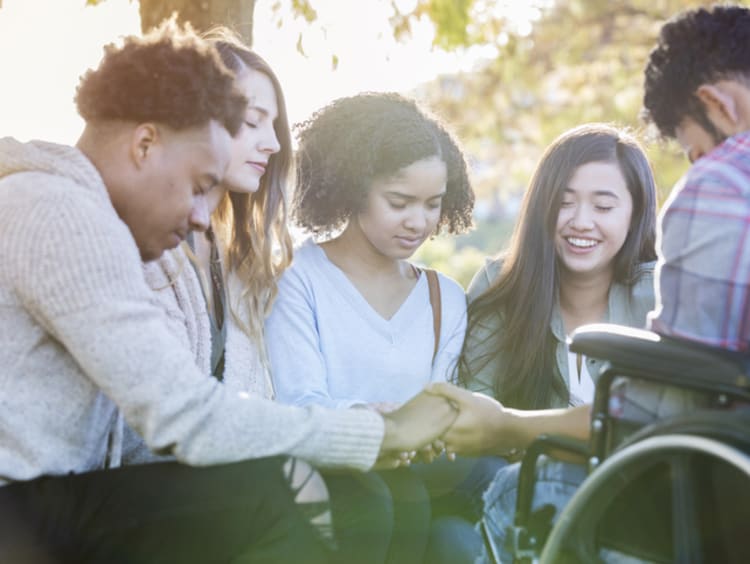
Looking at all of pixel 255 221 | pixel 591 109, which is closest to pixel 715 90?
pixel 255 221

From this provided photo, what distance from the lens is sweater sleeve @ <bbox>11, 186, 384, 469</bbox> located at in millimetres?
2176

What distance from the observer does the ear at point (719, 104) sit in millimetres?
2359

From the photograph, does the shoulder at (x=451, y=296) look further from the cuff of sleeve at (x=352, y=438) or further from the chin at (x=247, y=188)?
the cuff of sleeve at (x=352, y=438)

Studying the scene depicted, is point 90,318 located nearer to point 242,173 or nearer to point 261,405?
point 261,405

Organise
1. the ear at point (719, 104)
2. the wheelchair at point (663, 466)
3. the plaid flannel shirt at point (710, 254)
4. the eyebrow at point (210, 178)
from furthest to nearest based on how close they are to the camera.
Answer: the eyebrow at point (210, 178) < the ear at point (719, 104) < the plaid flannel shirt at point (710, 254) < the wheelchair at point (663, 466)

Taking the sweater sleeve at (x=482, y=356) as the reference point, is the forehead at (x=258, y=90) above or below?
above

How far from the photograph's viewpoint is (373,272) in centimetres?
359

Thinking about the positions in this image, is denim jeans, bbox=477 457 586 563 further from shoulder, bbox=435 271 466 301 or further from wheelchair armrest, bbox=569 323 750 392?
shoulder, bbox=435 271 466 301

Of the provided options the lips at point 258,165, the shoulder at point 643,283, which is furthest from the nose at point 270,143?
the shoulder at point 643,283

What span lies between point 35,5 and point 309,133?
1192 mm

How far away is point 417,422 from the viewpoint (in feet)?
9.09

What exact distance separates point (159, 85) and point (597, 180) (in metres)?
1.63

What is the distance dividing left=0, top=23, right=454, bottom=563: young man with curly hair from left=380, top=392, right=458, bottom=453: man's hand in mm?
137

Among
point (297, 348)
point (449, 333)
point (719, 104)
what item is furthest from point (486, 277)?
point (719, 104)
